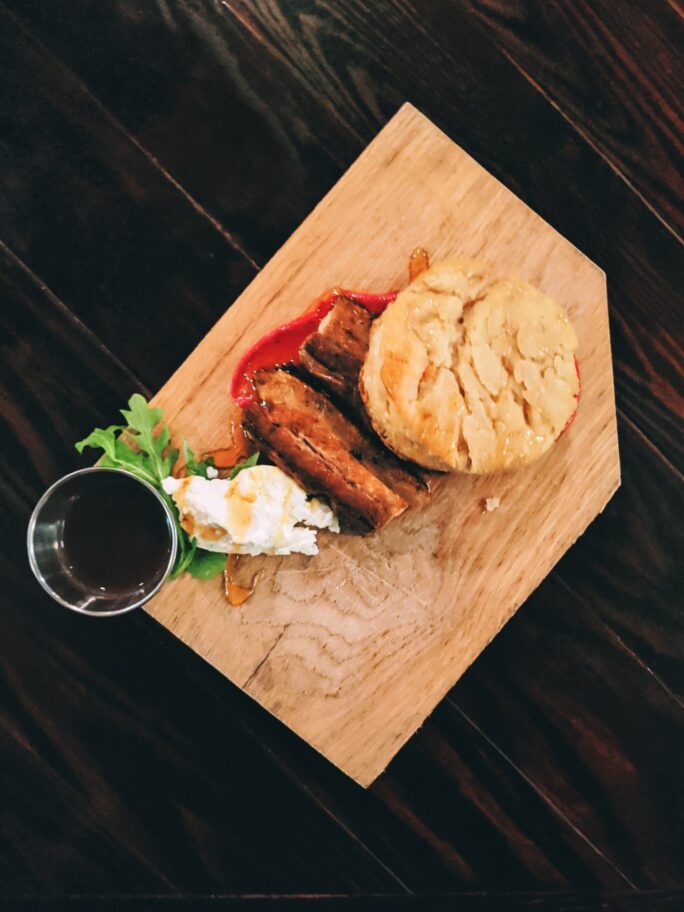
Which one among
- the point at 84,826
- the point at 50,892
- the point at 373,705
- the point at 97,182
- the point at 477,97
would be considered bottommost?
the point at 50,892

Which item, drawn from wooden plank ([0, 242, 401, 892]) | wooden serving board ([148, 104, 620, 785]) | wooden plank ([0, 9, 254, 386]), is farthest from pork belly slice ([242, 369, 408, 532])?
wooden plank ([0, 242, 401, 892])

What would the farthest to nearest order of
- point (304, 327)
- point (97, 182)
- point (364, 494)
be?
point (97, 182) → point (304, 327) → point (364, 494)

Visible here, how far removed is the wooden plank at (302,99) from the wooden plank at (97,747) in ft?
1.97

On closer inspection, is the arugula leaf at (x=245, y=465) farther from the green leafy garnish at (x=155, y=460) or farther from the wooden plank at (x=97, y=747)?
the wooden plank at (x=97, y=747)

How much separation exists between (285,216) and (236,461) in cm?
74

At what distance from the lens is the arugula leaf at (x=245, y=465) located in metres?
1.84

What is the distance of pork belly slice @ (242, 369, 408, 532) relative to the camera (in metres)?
1.78

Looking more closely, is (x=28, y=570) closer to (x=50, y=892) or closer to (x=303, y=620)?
(x=303, y=620)

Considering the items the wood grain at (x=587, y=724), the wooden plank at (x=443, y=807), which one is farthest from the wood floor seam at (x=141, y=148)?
the wood grain at (x=587, y=724)

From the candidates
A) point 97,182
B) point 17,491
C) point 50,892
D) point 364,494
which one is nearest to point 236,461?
point 364,494

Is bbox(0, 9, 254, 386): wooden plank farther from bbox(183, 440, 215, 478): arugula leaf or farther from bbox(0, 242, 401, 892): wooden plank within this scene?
bbox(183, 440, 215, 478): arugula leaf

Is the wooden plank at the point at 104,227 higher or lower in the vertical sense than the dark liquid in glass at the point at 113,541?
higher

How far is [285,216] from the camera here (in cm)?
209

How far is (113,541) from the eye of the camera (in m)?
1.80
